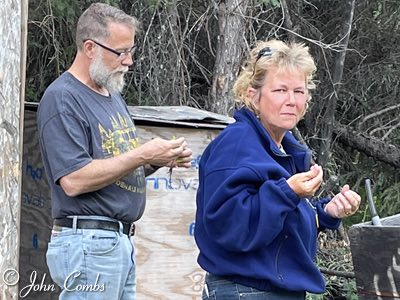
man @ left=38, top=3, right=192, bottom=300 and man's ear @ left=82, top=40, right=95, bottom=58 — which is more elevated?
man's ear @ left=82, top=40, right=95, bottom=58

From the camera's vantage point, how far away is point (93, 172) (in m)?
3.42

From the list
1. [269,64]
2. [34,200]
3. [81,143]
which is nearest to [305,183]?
[269,64]

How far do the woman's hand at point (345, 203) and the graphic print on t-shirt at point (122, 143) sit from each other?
0.97m

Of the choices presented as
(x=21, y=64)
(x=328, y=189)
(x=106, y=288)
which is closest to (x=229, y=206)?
(x=106, y=288)

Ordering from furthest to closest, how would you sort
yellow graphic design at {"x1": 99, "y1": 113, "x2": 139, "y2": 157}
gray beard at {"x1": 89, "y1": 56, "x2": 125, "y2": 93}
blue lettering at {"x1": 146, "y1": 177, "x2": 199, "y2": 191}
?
blue lettering at {"x1": 146, "y1": 177, "x2": 199, "y2": 191} < gray beard at {"x1": 89, "y1": 56, "x2": 125, "y2": 93} < yellow graphic design at {"x1": 99, "y1": 113, "x2": 139, "y2": 157}

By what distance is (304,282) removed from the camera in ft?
9.86

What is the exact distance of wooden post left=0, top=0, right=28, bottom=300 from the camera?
3561 mm

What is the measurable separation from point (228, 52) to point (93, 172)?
366cm

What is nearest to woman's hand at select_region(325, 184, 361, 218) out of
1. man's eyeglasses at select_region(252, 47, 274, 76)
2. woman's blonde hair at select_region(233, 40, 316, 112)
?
woman's blonde hair at select_region(233, 40, 316, 112)

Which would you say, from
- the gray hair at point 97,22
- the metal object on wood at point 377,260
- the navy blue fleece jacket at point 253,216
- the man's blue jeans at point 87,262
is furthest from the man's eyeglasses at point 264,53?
the man's blue jeans at point 87,262

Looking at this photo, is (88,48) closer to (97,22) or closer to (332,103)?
(97,22)

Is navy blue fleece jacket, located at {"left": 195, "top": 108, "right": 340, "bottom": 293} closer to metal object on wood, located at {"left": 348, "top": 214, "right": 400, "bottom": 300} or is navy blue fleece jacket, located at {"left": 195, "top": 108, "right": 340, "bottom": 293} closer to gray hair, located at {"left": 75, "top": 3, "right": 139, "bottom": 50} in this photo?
metal object on wood, located at {"left": 348, "top": 214, "right": 400, "bottom": 300}

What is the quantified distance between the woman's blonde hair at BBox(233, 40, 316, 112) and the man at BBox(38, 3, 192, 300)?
489mm

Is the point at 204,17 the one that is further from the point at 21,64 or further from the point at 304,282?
the point at 304,282
